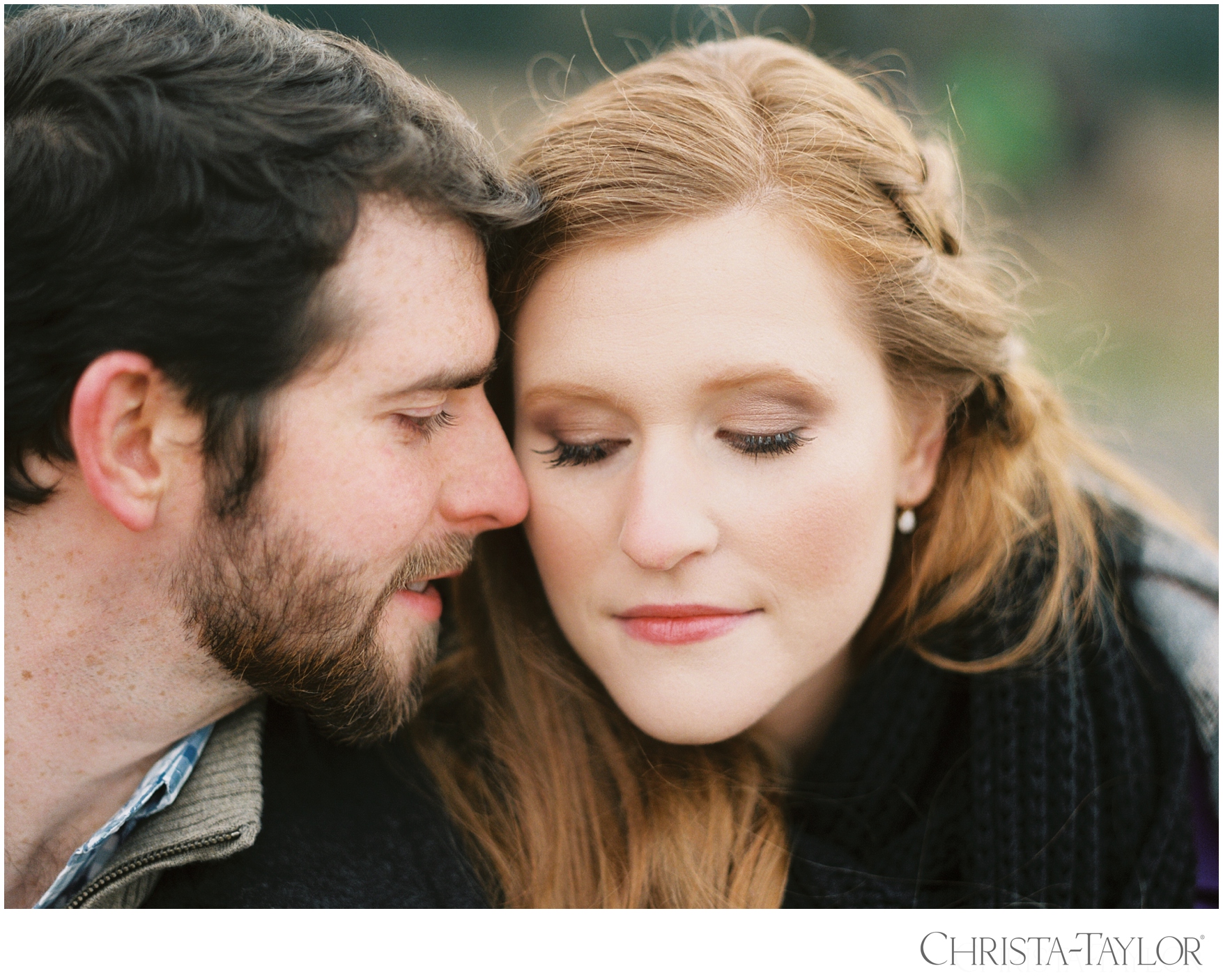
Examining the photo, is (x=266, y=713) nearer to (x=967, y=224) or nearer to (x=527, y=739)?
(x=527, y=739)

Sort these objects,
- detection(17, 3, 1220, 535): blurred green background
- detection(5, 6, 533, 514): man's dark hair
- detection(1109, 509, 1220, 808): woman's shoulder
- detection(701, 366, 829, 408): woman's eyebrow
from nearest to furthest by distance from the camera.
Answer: detection(5, 6, 533, 514): man's dark hair < detection(701, 366, 829, 408): woman's eyebrow < detection(1109, 509, 1220, 808): woman's shoulder < detection(17, 3, 1220, 535): blurred green background

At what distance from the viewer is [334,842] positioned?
5.46 ft

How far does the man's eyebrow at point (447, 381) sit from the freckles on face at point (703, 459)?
0.26ft

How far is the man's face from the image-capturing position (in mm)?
1484

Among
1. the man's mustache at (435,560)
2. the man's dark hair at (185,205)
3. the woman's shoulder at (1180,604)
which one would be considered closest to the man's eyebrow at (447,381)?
the man's dark hair at (185,205)

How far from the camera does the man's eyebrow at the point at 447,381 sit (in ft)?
4.98

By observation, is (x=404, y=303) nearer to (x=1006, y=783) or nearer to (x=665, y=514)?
(x=665, y=514)

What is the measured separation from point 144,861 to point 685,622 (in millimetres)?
969

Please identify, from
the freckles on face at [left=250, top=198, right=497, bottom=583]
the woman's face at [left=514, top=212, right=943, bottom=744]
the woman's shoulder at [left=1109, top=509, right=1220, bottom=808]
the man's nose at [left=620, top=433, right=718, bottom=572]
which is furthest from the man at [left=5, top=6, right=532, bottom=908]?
the woman's shoulder at [left=1109, top=509, right=1220, bottom=808]

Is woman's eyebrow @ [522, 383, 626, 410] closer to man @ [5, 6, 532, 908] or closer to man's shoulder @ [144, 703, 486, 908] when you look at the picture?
man @ [5, 6, 532, 908]

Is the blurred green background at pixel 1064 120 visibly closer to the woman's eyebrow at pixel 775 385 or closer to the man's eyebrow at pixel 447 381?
the man's eyebrow at pixel 447 381

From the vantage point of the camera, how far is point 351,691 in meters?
1.61

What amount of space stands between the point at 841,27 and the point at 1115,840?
193 cm
